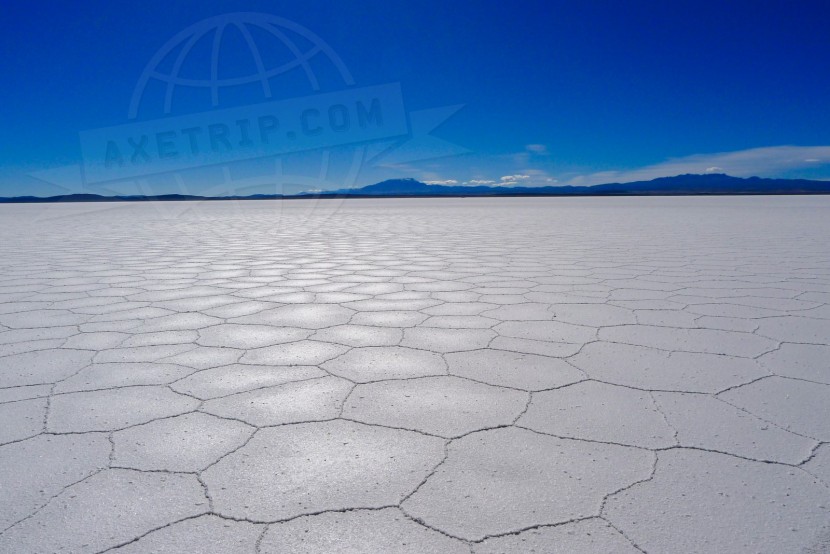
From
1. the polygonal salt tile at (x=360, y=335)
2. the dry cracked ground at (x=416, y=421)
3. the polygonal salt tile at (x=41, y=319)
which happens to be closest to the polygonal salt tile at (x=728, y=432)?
the dry cracked ground at (x=416, y=421)

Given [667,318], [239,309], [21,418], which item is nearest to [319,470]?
[21,418]

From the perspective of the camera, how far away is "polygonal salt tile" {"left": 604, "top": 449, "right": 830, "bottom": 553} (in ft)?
2.35

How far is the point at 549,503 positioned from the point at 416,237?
4968mm

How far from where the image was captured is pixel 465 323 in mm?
1859

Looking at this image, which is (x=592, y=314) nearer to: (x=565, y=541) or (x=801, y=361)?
(x=801, y=361)

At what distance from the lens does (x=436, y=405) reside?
3.81 ft

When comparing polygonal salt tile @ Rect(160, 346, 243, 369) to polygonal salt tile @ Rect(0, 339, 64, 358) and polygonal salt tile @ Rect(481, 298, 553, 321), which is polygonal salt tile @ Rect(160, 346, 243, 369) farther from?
polygonal salt tile @ Rect(481, 298, 553, 321)

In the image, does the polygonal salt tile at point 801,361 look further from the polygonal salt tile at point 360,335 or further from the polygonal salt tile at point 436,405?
the polygonal salt tile at point 360,335

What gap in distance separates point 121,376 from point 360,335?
0.73 metres

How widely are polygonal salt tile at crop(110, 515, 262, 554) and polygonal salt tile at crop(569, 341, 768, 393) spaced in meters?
0.97

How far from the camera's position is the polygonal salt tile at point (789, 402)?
3.45 ft

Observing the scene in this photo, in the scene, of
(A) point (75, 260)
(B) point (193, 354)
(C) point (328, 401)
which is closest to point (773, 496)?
(C) point (328, 401)

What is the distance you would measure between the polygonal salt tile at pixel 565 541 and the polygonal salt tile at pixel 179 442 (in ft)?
1.83

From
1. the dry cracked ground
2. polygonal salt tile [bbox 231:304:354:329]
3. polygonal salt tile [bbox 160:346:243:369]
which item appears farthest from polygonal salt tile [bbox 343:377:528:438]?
polygonal salt tile [bbox 231:304:354:329]
